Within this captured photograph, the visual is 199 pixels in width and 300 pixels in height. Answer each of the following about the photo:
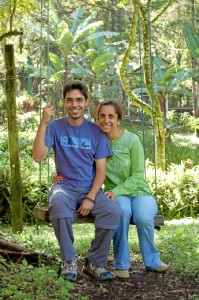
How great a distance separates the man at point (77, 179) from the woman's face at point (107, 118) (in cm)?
6

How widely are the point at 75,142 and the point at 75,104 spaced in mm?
297

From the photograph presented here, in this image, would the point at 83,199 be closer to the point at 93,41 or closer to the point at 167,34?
the point at 93,41

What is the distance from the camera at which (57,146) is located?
4.71 m

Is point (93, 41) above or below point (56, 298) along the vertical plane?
above

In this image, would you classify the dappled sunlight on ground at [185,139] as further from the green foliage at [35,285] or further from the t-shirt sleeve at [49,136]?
the green foliage at [35,285]

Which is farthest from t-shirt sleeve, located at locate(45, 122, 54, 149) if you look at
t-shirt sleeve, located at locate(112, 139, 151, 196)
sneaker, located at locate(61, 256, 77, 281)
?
sneaker, located at locate(61, 256, 77, 281)

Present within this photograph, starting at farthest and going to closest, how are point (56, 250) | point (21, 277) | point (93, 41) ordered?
point (93, 41), point (56, 250), point (21, 277)

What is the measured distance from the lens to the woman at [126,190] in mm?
4676

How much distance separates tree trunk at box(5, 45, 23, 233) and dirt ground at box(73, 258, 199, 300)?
8.61 ft

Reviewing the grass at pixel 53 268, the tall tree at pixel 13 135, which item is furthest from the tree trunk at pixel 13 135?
the grass at pixel 53 268

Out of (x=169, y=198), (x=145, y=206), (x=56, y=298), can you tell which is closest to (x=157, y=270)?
(x=145, y=206)

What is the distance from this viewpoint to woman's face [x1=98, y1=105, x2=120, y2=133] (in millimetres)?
4797

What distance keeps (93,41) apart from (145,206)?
20.3 meters

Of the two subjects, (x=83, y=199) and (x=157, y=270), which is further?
(x=157, y=270)
